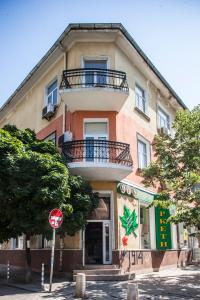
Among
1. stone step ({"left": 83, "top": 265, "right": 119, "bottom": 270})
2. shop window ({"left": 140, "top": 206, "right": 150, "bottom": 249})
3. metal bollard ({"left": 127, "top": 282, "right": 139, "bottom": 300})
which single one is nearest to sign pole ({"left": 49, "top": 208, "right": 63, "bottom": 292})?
metal bollard ({"left": 127, "top": 282, "right": 139, "bottom": 300})

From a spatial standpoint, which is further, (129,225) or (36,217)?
(129,225)

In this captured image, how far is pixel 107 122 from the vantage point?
1703 cm

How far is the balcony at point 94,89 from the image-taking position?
628 inches

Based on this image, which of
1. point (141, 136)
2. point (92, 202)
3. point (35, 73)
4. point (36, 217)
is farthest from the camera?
point (35, 73)

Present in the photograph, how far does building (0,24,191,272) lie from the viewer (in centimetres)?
1573

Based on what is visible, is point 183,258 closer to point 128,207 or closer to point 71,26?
point 128,207

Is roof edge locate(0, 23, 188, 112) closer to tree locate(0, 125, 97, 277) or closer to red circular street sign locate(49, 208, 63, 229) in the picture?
tree locate(0, 125, 97, 277)

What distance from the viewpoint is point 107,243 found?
623 inches

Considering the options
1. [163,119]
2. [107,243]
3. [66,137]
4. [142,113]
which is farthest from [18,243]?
[163,119]

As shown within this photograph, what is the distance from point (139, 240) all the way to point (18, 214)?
736cm

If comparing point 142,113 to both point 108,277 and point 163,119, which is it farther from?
point 108,277

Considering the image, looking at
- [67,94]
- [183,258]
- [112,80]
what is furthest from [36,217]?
[183,258]

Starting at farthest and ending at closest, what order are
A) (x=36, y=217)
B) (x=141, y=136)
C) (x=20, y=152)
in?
(x=141, y=136)
(x=20, y=152)
(x=36, y=217)

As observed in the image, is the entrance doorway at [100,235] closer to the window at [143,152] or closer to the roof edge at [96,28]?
the window at [143,152]
